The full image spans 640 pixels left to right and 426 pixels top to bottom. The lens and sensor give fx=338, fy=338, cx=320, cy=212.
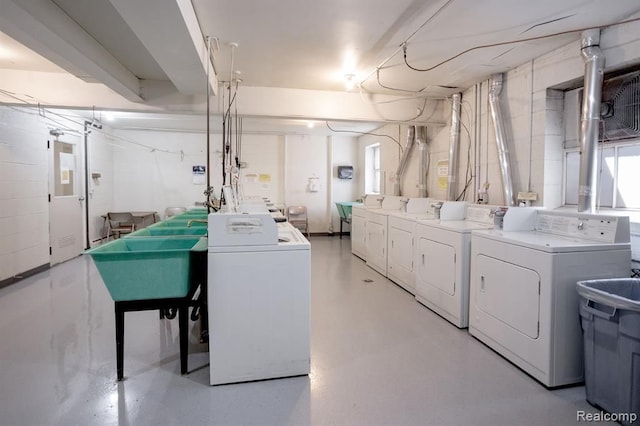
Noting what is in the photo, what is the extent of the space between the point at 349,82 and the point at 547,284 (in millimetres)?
3066

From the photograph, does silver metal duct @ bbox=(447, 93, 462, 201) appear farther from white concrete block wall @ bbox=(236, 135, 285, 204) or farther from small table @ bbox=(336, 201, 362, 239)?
white concrete block wall @ bbox=(236, 135, 285, 204)

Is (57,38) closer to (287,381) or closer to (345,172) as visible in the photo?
(287,381)

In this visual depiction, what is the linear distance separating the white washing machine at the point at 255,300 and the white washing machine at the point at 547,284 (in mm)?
1459

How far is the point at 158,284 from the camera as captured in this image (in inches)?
84.4

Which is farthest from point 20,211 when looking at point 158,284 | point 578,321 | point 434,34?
point 578,321

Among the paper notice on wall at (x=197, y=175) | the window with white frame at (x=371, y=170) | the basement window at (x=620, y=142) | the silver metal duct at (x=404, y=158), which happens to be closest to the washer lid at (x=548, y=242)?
the basement window at (x=620, y=142)

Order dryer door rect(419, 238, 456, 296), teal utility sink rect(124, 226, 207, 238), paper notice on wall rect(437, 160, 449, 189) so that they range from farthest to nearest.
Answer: paper notice on wall rect(437, 160, 449, 189)
dryer door rect(419, 238, 456, 296)
teal utility sink rect(124, 226, 207, 238)

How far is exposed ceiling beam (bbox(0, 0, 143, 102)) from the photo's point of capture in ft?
7.45

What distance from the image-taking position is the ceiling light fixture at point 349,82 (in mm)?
3981

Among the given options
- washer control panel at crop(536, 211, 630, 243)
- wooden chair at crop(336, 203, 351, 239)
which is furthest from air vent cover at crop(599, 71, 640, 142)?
wooden chair at crop(336, 203, 351, 239)

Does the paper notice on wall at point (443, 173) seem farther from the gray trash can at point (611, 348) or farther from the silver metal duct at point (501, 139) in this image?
the gray trash can at point (611, 348)

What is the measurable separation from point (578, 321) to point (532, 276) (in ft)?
1.25

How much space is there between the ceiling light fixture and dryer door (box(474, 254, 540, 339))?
249 cm

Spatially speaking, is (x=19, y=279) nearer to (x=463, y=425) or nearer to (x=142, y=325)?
(x=142, y=325)
